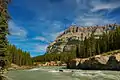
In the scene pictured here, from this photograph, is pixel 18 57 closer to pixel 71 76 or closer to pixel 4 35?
pixel 71 76

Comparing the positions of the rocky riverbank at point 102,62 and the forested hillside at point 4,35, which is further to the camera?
the rocky riverbank at point 102,62

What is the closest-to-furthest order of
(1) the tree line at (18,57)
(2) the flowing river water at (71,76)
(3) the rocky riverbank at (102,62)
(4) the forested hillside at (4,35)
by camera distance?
(4) the forested hillside at (4,35) < (2) the flowing river water at (71,76) < (3) the rocky riverbank at (102,62) < (1) the tree line at (18,57)

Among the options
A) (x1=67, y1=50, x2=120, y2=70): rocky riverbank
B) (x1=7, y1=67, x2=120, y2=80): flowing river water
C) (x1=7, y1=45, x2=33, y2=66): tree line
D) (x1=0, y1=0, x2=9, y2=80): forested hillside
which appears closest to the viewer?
(x1=0, y1=0, x2=9, y2=80): forested hillside

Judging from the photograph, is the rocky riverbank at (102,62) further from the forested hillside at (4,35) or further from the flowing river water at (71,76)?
the forested hillside at (4,35)

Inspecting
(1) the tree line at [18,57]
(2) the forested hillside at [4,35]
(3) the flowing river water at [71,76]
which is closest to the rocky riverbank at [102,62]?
(3) the flowing river water at [71,76]

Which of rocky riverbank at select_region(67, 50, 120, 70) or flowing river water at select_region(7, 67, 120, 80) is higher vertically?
rocky riverbank at select_region(67, 50, 120, 70)

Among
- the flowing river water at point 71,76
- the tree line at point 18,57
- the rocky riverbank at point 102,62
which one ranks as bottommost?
the flowing river water at point 71,76

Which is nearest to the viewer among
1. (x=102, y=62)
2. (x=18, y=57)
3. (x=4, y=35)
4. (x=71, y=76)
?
(x=4, y=35)

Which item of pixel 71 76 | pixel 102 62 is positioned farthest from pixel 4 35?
pixel 102 62

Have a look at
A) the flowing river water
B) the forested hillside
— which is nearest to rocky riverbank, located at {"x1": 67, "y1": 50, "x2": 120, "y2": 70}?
the flowing river water

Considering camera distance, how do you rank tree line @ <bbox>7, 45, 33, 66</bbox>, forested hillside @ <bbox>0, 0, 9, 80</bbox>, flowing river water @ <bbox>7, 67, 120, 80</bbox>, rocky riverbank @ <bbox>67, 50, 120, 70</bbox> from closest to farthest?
forested hillside @ <bbox>0, 0, 9, 80</bbox> → flowing river water @ <bbox>7, 67, 120, 80</bbox> → rocky riverbank @ <bbox>67, 50, 120, 70</bbox> → tree line @ <bbox>7, 45, 33, 66</bbox>

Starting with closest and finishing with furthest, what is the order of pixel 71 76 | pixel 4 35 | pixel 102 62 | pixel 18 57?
pixel 4 35 → pixel 71 76 → pixel 102 62 → pixel 18 57

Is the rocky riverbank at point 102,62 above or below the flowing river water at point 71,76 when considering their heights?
above

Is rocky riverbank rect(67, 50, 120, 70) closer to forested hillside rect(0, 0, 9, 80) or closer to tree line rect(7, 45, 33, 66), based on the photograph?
tree line rect(7, 45, 33, 66)
